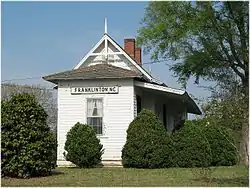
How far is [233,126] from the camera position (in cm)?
1200

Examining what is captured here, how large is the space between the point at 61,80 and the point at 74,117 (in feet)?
5.70

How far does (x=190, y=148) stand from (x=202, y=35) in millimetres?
5682

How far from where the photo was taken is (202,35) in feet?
77.0

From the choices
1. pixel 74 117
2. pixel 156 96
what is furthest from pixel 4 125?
pixel 156 96

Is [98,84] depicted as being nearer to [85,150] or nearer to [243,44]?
[85,150]

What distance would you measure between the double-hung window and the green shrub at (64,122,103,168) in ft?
4.03

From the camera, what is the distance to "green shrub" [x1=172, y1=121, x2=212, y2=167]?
20703mm

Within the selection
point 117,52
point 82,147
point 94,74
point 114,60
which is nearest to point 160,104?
point 114,60

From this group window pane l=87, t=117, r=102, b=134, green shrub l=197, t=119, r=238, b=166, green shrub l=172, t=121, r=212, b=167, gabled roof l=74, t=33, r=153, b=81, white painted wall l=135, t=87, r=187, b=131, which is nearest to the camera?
green shrub l=172, t=121, r=212, b=167

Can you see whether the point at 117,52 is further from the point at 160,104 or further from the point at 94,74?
the point at 94,74

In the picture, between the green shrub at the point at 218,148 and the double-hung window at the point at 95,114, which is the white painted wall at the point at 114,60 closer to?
the double-hung window at the point at 95,114

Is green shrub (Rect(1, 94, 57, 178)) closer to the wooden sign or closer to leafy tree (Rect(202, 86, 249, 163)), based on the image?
leafy tree (Rect(202, 86, 249, 163))

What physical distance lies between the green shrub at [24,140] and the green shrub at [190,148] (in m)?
6.95

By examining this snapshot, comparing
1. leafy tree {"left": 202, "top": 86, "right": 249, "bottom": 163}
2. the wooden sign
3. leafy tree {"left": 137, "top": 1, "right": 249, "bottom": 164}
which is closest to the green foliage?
leafy tree {"left": 137, "top": 1, "right": 249, "bottom": 164}
